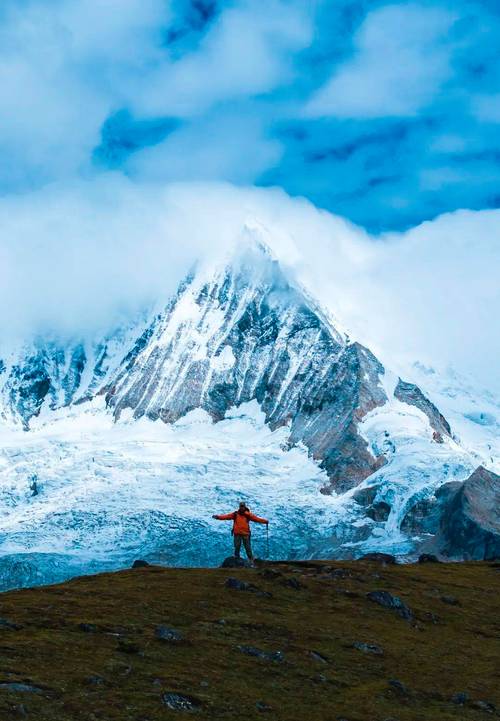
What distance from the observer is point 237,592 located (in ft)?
198

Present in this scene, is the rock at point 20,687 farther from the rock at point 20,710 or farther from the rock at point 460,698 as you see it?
the rock at point 460,698

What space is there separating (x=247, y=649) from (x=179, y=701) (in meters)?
8.80

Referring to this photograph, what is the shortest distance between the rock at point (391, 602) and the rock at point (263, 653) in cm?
1312

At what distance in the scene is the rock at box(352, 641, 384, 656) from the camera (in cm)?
5162

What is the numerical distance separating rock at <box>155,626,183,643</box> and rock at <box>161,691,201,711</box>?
7.55 m

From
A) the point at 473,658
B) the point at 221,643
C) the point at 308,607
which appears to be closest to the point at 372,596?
the point at 308,607

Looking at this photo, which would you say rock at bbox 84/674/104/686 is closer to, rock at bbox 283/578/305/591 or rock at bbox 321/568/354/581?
rock at bbox 283/578/305/591

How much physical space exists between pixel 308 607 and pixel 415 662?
925 centimetres

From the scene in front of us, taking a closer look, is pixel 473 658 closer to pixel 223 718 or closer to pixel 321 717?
pixel 321 717

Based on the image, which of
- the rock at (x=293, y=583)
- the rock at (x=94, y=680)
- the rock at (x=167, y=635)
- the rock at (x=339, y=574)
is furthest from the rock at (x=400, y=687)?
the rock at (x=339, y=574)

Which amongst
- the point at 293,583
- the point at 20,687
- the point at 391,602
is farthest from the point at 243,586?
the point at 20,687

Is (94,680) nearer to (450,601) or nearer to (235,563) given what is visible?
(450,601)

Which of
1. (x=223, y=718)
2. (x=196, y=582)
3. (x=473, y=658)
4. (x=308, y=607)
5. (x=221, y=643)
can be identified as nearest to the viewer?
(x=223, y=718)

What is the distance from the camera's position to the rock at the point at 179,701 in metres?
40.0
